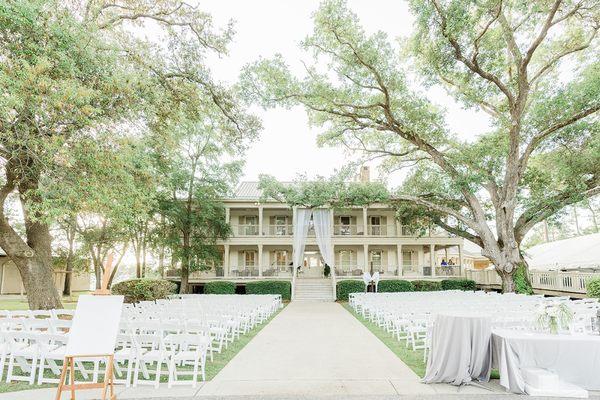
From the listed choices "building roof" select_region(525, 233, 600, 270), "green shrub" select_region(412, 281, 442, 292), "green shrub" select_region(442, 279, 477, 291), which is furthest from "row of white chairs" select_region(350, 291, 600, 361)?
"green shrub" select_region(442, 279, 477, 291)

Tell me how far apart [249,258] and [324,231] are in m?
7.41

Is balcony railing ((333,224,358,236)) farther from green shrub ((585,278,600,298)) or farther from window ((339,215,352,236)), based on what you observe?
green shrub ((585,278,600,298))

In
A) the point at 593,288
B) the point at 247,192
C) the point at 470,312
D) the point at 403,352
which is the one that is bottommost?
the point at 403,352

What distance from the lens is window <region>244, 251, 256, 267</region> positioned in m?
31.8

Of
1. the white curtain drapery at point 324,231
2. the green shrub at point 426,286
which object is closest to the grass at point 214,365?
the white curtain drapery at point 324,231

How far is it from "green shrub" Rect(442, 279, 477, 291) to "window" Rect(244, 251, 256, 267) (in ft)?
46.2

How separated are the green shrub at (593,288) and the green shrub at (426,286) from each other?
11498 millimetres

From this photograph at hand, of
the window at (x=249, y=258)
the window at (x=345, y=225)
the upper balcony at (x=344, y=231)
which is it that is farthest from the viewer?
the window at (x=249, y=258)

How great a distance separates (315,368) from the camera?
7289mm

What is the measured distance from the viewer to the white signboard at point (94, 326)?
4.85 m

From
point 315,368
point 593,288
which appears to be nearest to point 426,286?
point 593,288

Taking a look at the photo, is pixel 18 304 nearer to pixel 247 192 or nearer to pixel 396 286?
pixel 247 192

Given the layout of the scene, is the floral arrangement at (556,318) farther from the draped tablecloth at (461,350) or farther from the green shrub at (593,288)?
the green shrub at (593,288)

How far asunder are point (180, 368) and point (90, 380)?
1505 millimetres
